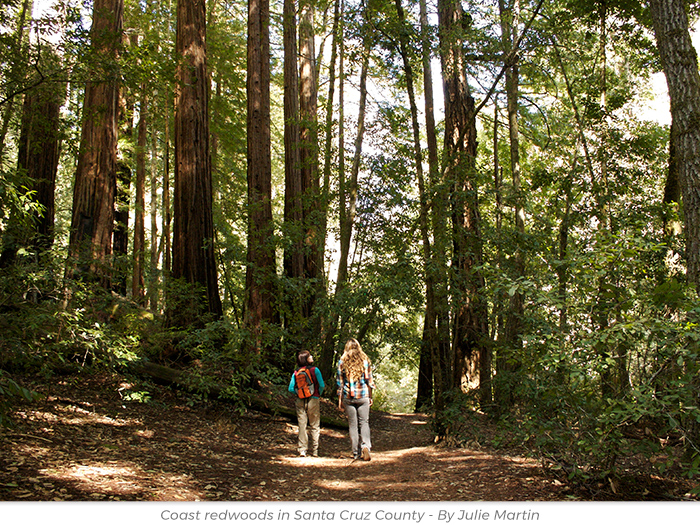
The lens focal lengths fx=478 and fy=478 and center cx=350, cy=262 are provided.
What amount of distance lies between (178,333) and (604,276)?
590cm

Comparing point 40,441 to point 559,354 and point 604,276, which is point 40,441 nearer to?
point 559,354

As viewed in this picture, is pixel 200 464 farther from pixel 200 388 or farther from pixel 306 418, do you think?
pixel 306 418

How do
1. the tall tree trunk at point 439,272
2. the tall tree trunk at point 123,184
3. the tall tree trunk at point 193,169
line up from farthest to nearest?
the tall tree trunk at point 123,184, the tall tree trunk at point 193,169, the tall tree trunk at point 439,272

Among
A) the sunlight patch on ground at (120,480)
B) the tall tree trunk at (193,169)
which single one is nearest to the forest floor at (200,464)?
the sunlight patch on ground at (120,480)

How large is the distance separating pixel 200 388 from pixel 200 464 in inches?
68.1

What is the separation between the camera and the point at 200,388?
700cm

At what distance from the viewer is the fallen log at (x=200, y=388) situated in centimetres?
715

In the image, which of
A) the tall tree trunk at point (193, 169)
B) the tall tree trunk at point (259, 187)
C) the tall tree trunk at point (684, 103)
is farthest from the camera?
the tall tree trunk at point (193, 169)

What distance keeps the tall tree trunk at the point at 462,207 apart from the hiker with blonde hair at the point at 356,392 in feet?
5.48

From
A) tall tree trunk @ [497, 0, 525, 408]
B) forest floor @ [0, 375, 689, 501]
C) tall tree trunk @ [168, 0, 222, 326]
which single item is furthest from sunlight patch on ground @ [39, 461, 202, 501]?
tall tree trunk @ [168, 0, 222, 326]

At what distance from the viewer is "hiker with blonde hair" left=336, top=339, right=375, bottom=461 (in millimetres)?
6562

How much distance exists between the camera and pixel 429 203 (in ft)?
24.5

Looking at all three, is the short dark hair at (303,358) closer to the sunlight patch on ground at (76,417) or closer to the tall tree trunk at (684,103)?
the sunlight patch on ground at (76,417)

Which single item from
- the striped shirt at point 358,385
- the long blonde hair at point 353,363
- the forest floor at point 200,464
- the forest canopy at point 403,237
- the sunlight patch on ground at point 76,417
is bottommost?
the forest floor at point 200,464
